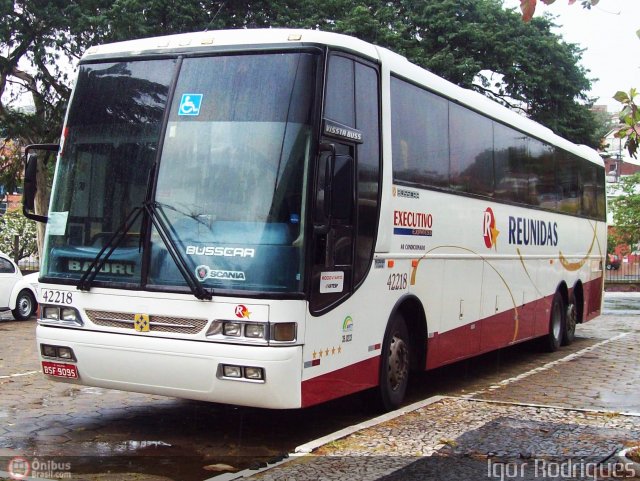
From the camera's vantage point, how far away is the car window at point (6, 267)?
19734 millimetres

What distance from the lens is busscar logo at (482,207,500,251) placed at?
35.7ft

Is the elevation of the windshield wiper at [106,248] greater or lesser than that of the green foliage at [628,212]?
lesser

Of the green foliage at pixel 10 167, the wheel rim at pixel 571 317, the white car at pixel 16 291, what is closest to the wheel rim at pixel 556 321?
the wheel rim at pixel 571 317

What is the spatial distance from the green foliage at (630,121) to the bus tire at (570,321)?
29.1 ft

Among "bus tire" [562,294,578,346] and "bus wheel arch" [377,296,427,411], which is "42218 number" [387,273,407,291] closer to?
"bus wheel arch" [377,296,427,411]

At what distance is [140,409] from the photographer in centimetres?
866

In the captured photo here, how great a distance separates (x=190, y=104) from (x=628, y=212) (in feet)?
150

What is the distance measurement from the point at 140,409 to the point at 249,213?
3053mm

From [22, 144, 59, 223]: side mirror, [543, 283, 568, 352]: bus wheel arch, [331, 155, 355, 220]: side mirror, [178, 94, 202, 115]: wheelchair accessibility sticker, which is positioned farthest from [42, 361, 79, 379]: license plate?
[543, 283, 568, 352]: bus wheel arch

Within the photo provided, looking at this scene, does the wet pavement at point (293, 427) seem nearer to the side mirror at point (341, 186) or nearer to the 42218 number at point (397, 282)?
the 42218 number at point (397, 282)

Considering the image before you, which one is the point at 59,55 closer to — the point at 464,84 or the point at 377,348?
the point at 464,84

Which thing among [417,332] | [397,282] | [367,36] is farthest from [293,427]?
[367,36]

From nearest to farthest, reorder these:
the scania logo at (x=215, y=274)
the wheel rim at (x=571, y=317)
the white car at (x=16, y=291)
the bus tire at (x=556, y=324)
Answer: the scania logo at (x=215, y=274) → the bus tire at (x=556, y=324) → the wheel rim at (x=571, y=317) → the white car at (x=16, y=291)

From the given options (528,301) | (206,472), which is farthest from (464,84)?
(206,472)
